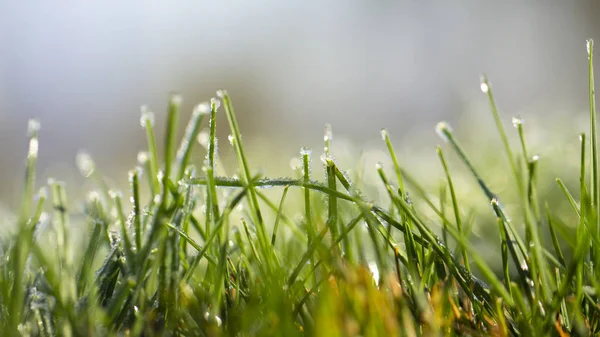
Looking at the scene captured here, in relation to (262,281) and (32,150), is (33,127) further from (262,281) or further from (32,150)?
(262,281)

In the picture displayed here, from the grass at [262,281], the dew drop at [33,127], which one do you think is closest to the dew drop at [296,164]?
the grass at [262,281]

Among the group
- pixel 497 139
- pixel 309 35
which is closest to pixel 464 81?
pixel 309 35

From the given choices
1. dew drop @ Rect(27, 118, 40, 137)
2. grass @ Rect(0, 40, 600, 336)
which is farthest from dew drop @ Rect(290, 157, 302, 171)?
dew drop @ Rect(27, 118, 40, 137)

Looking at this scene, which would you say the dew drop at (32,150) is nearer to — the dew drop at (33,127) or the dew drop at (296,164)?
the dew drop at (33,127)

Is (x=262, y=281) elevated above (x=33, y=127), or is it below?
below

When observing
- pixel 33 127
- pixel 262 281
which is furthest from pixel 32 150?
pixel 262 281

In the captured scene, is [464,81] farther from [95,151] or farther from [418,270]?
[418,270]

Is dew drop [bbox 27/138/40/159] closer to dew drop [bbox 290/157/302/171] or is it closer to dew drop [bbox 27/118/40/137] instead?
dew drop [bbox 27/118/40/137]

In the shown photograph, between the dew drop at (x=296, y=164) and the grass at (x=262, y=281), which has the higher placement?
the dew drop at (x=296, y=164)

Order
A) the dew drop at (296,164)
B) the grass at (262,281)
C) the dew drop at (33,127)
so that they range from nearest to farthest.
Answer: the grass at (262,281) < the dew drop at (33,127) < the dew drop at (296,164)

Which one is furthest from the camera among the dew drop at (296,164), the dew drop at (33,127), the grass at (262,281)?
the dew drop at (296,164)

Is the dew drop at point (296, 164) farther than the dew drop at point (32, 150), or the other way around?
the dew drop at point (296, 164)
